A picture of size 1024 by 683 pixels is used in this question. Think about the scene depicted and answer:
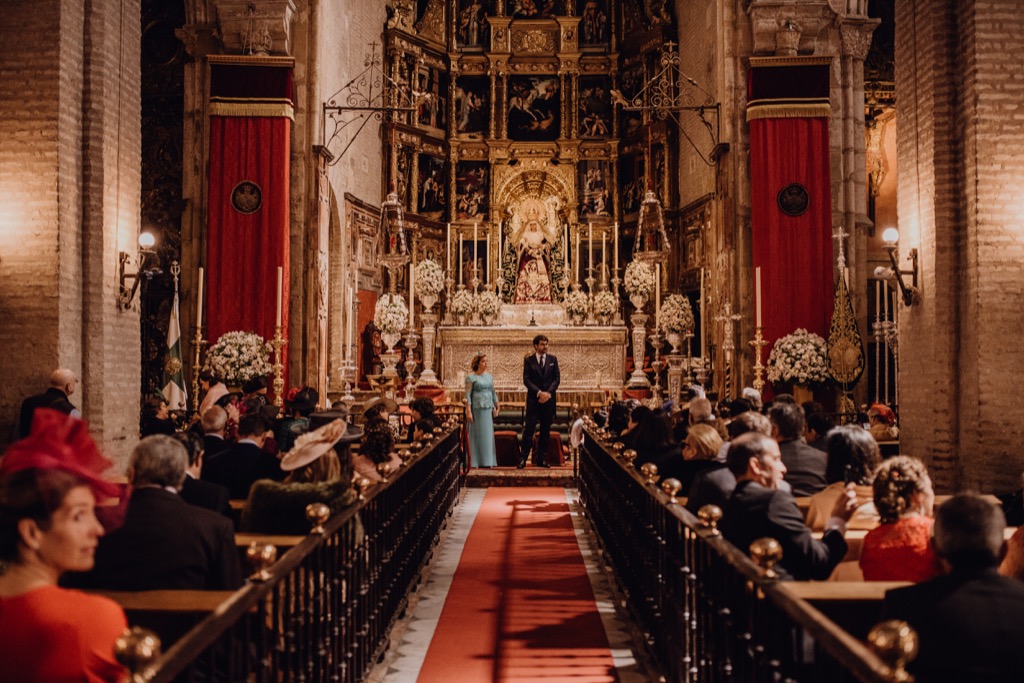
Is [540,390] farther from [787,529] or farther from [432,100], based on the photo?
[432,100]

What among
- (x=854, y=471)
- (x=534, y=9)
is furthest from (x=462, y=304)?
(x=854, y=471)

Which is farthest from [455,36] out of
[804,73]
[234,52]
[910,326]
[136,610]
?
[136,610]

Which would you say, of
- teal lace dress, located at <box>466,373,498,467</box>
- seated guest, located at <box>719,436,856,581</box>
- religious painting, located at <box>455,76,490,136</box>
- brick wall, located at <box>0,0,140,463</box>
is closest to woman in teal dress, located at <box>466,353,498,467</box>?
teal lace dress, located at <box>466,373,498,467</box>

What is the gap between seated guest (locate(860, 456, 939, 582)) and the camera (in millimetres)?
3652

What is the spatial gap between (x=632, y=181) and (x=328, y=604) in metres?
19.0

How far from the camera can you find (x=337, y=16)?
17.1m

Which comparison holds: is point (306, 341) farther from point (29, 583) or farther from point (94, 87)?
point (29, 583)

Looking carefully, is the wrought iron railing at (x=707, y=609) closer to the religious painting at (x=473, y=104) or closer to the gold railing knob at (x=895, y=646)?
the gold railing knob at (x=895, y=646)

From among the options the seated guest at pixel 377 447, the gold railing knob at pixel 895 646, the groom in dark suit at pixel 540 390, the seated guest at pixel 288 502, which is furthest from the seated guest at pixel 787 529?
the groom in dark suit at pixel 540 390

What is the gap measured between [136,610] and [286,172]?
461 inches

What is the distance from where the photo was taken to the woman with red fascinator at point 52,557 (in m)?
2.17

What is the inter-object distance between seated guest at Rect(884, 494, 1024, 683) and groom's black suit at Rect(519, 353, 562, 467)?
11245mm

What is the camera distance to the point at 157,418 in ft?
34.1

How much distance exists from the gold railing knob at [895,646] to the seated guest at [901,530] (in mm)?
A: 1897
